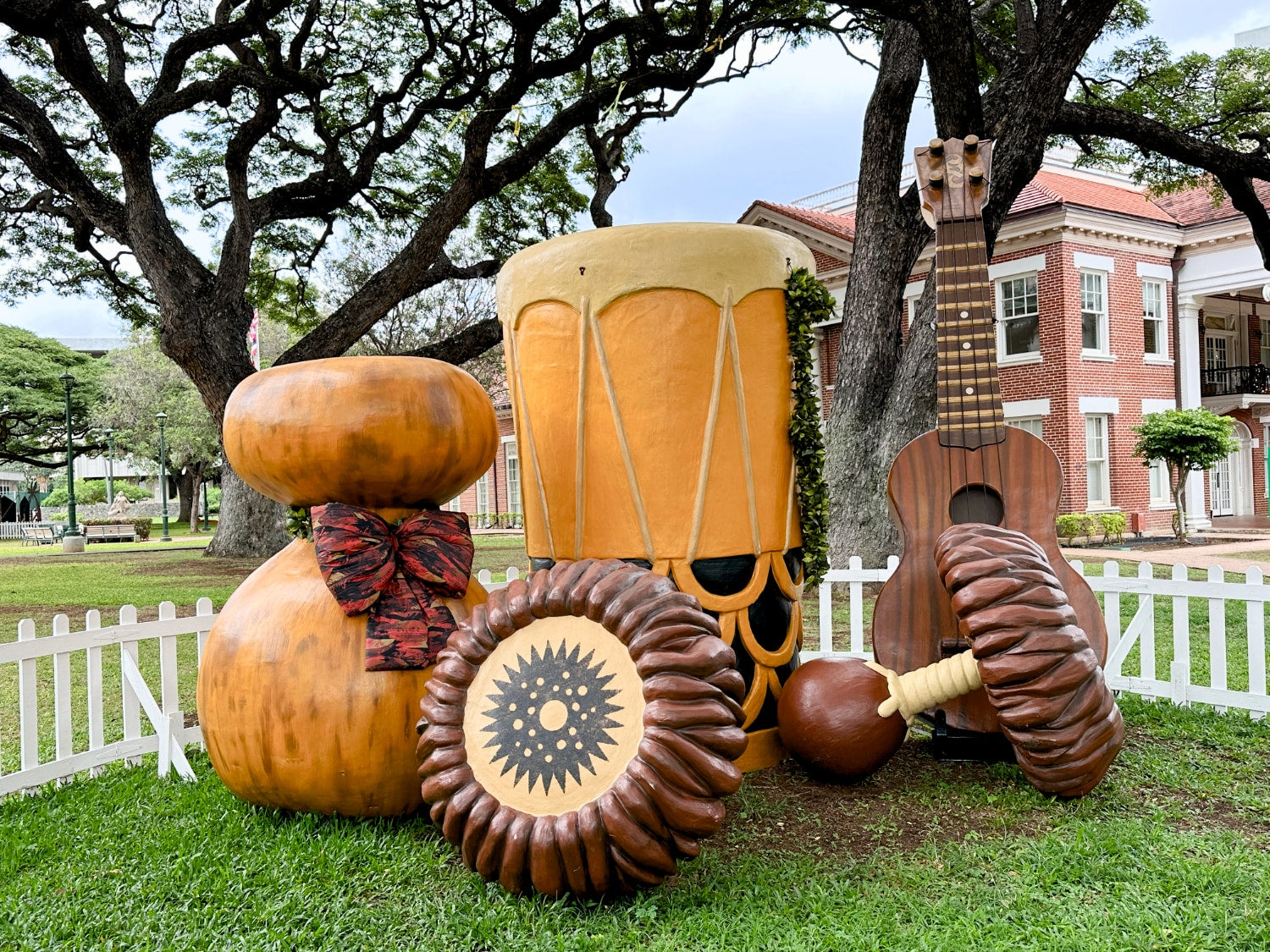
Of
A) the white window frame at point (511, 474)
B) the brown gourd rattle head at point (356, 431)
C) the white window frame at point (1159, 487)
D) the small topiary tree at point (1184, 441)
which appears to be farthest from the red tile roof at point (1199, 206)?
the white window frame at point (511, 474)

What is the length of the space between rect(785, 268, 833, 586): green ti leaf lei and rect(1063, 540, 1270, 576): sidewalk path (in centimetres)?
986

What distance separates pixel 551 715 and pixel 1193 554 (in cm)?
1462

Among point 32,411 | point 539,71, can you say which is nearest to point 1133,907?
point 539,71

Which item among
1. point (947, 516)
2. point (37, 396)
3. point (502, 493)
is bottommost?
point (947, 516)

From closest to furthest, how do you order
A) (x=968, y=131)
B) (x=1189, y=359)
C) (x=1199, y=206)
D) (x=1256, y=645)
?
(x=1256, y=645) < (x=968, y=131) < (x=1189, y=359) < (x=1199, y=206)

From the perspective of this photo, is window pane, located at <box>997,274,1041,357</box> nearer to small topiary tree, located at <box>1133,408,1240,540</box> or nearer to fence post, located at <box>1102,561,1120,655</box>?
small topiary tree, located at <box>1133,408,1240,540</box>

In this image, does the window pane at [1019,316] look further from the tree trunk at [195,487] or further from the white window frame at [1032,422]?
the tree trunk at [195,487]

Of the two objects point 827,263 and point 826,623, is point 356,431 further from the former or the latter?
point 827,263

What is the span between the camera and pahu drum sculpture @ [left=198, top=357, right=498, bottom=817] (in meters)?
3.22

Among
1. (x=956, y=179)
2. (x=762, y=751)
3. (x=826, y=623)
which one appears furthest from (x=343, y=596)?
(x=826, y=623)

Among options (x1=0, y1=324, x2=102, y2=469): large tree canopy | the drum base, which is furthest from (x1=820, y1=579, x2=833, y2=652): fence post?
(x1=0, y1=324, x2=102, y2=469): large tree canopy

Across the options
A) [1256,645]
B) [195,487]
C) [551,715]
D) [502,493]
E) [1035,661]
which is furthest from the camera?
[195,487]

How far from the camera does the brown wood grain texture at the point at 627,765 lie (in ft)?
8.57

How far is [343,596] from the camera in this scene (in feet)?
10.9
